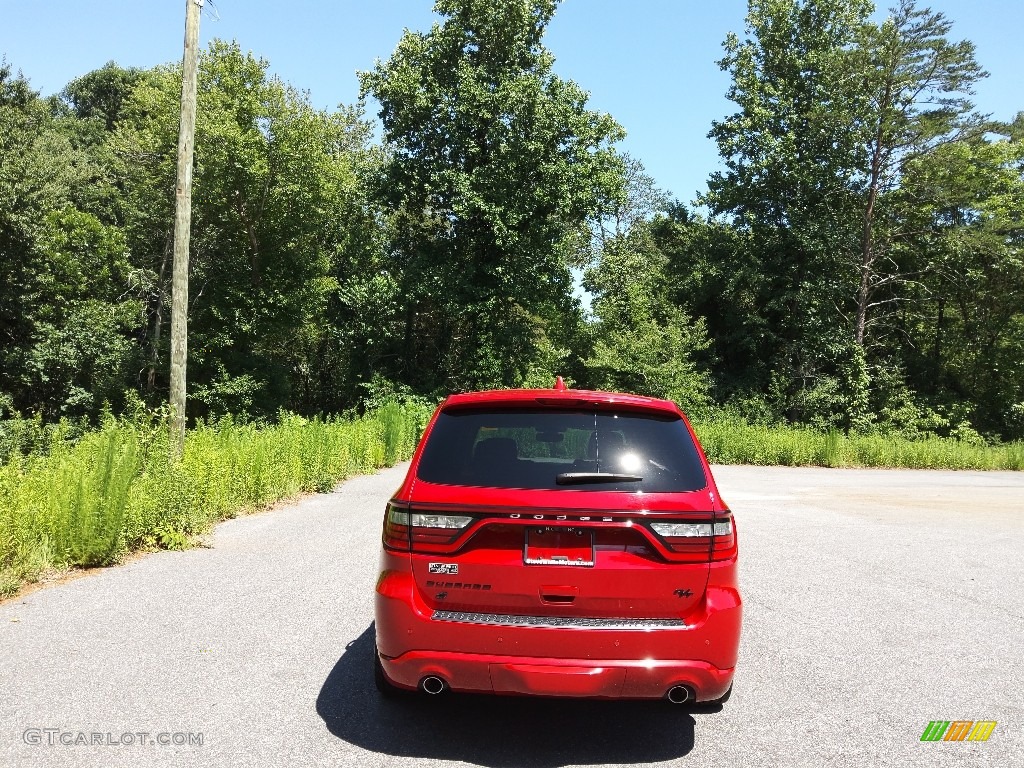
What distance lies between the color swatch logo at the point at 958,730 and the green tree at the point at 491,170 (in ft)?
88.4

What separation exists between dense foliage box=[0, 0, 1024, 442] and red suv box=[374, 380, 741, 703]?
2689cm

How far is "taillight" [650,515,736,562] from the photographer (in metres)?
3.51

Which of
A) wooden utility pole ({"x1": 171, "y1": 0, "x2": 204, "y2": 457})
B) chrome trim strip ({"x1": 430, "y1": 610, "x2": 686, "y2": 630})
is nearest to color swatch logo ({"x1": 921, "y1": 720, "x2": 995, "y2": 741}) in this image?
chrome trim strip ({"x1": 430, "y1": 610, "x2": 686, "y2": 630})

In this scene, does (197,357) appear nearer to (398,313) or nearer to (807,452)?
(398,313)

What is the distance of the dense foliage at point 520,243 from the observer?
30016 millimetres

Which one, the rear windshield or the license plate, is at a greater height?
the rear windshield

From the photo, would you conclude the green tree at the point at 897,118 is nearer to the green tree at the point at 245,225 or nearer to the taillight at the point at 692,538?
the green tree at the point at 245,225

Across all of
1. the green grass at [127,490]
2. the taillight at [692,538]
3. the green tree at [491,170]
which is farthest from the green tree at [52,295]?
the taillight at [692,538]

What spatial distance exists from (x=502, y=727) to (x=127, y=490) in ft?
17.0

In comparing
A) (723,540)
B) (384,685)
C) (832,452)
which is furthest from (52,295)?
(723,540)

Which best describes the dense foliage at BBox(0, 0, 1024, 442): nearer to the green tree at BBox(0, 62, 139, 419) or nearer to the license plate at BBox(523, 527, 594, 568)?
the green tree at BBox(0, 62, 139, 419)

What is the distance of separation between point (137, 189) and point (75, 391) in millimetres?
9650

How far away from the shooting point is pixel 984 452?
2809 centimetres

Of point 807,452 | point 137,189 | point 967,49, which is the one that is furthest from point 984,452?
point 137,189
